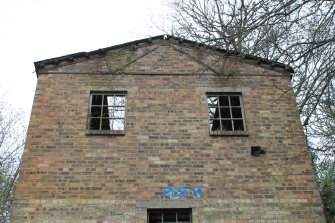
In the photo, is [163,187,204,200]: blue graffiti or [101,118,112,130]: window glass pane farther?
[101,118,112,130]: window glass pane

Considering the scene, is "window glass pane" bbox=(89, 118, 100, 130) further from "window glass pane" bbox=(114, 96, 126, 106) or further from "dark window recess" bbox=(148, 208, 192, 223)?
"dark window recess" bbox=(148, 208, 192, 223)

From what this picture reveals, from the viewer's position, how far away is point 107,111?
1068cm

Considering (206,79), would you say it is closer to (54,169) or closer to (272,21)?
(272,21)

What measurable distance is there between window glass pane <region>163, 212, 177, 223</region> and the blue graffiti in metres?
0.39

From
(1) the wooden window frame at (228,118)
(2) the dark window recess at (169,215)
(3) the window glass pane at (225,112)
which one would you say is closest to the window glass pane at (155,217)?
(2) the dark window recess at (169,215)

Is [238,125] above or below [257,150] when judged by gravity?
above

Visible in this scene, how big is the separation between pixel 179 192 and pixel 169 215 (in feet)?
2.02

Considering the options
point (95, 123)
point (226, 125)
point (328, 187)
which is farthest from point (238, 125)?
point (328, 187)

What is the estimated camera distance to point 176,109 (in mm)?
10516

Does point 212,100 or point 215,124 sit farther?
point 212,100

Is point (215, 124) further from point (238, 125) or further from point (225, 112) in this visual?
point (238, 125)

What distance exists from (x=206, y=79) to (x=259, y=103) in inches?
68.9

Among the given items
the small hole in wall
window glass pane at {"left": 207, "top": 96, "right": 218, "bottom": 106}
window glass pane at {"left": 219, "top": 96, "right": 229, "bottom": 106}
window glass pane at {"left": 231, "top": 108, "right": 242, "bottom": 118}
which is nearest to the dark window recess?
the small hole in wall

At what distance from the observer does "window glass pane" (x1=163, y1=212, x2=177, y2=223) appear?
8977mm
